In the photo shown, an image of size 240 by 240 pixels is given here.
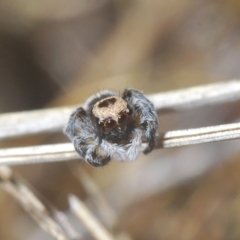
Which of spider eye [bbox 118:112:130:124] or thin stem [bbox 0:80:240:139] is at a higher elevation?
thin stem [bbox 0:80:240:139]

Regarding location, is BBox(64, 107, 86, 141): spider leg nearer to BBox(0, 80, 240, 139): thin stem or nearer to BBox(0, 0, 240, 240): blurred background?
BBox(0, 80, 240, 139): thin stem

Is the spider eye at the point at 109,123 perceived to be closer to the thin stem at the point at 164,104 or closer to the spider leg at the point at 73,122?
the spider leg at the point at 73,122

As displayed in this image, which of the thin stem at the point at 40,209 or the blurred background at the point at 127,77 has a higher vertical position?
the blurred background at the point at 127,77

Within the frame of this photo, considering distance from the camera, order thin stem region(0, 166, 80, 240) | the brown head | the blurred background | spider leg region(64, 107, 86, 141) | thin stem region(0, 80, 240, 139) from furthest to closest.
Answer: the blurred background
thin stem region(0, 80, 240, 139)
thin stem region(0, 166, 80, 240)
spider leg region(64, 107, 86, 141)
the brown head

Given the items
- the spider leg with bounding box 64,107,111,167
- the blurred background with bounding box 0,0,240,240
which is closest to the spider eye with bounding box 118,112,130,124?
the spider leg with bounding box 64,107,111,167

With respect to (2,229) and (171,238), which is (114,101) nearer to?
(171,238)

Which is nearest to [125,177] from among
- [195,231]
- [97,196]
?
[97,196]

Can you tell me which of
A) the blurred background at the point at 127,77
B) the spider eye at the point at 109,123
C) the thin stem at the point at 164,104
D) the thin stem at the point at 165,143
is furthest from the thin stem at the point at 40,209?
the blurred background at the point at 127,77
